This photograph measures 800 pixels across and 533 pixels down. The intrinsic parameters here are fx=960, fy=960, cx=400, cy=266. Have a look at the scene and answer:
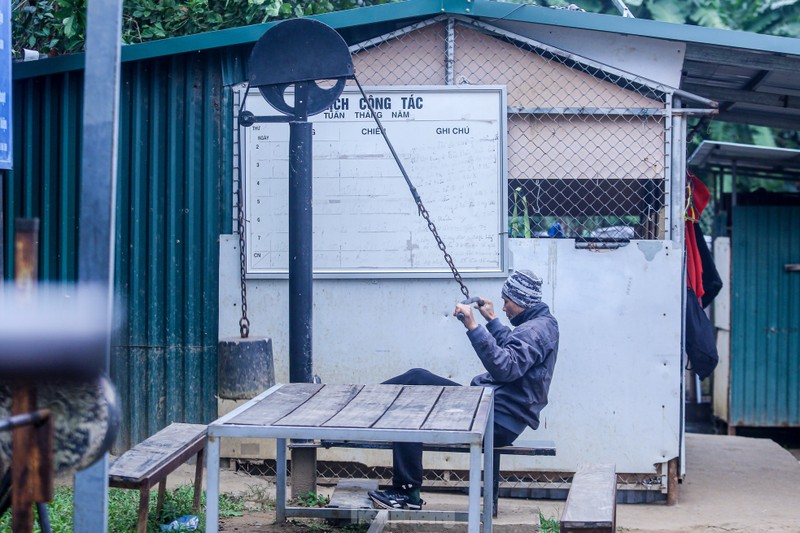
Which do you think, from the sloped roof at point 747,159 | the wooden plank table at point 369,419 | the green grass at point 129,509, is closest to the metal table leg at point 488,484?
the wooden plank table at point 369,419

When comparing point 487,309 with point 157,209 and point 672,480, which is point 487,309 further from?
point 157,209

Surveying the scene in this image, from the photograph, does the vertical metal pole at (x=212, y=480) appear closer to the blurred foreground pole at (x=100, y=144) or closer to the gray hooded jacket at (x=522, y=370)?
the blurred foreground pole at (x=100, y=144)

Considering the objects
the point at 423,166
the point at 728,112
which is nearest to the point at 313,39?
the point at 423,166

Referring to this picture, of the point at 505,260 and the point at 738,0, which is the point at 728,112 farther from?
the point at 738,0

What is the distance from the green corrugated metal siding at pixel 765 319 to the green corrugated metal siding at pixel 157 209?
610cm

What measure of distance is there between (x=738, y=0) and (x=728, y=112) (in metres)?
5.60

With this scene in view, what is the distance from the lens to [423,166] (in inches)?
269

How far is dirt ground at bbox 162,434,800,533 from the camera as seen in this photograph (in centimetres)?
582

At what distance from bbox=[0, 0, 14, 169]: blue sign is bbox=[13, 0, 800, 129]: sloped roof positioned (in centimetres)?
188

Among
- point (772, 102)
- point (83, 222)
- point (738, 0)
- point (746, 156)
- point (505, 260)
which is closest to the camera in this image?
point (83, 222)

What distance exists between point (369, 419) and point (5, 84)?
259 cm

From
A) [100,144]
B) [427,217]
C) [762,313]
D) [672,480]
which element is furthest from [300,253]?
[762,313]

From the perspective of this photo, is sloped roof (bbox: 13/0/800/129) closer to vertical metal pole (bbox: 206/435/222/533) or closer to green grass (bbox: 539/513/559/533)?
green grass (bbox: 539/513/559/533)

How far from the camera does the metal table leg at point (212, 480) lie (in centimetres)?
398
